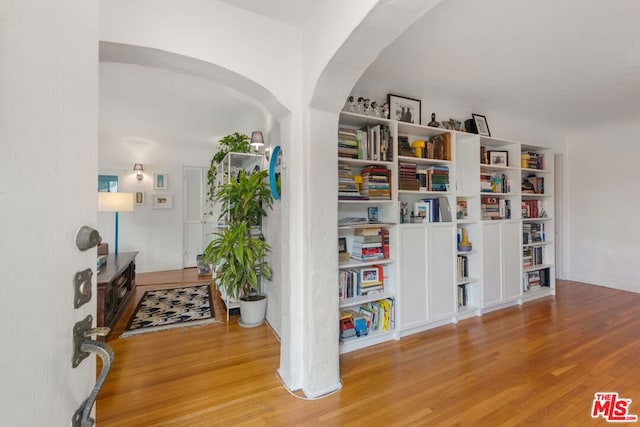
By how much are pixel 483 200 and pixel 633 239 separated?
254cm

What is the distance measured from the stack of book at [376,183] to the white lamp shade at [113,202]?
3084 millimetres

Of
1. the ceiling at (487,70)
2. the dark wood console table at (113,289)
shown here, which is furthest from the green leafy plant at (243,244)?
the ceiling at (487,70)

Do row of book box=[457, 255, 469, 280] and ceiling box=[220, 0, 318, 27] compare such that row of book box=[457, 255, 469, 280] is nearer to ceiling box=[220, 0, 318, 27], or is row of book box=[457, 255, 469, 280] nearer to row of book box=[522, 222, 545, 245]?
row of book box=[522, 222, 545, 245]

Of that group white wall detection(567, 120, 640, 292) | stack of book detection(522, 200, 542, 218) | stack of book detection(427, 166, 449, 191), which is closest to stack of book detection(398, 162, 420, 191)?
stack of book detection(427, 166, 449, 191)

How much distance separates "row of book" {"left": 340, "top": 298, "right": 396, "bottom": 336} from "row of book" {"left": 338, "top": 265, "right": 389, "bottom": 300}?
0.12 metres

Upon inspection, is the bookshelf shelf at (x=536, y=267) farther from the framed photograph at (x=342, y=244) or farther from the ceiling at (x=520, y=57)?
the framed photograph at (x=342, y=244)

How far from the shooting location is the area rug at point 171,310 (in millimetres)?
3100

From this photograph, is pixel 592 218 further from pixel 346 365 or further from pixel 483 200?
pixel 346 365

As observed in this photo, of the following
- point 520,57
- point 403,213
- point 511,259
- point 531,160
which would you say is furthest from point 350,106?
point 531,160

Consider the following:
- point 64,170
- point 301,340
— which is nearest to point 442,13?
point 64,170

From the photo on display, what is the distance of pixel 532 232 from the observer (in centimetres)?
410

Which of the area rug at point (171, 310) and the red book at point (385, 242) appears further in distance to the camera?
the area rug at point (171, 310)

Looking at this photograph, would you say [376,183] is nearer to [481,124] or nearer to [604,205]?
[481,124]

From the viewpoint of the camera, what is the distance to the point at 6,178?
1.62 ft
